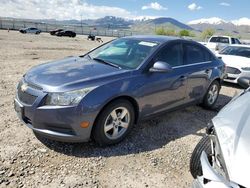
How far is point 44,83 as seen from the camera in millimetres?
3432

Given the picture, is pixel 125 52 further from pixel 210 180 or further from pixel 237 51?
pixel 237 51

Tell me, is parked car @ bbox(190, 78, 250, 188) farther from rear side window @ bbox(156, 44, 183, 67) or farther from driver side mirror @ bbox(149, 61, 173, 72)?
rear side window @ bbox(156, 44, 183, 67)

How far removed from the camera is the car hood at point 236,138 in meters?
1.87

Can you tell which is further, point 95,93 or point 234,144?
point 95,93

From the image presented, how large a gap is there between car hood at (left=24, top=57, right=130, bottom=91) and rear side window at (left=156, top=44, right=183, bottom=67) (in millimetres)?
853

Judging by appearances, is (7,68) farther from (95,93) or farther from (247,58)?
(247,58)

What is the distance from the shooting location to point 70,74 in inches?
144

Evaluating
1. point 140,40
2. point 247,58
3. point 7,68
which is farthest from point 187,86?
point 7,68

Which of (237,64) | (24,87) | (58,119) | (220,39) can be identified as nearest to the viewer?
(58,119)

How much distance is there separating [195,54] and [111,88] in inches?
93.9

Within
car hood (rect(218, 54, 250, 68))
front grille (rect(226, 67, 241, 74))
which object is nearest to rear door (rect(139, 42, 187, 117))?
front grille (rect(226, 67, 241, 74))

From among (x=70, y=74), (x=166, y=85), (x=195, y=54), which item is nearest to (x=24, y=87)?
(x=70, y=74)

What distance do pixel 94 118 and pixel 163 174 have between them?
45.2 inches

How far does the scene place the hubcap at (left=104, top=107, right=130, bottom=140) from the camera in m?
3.67
